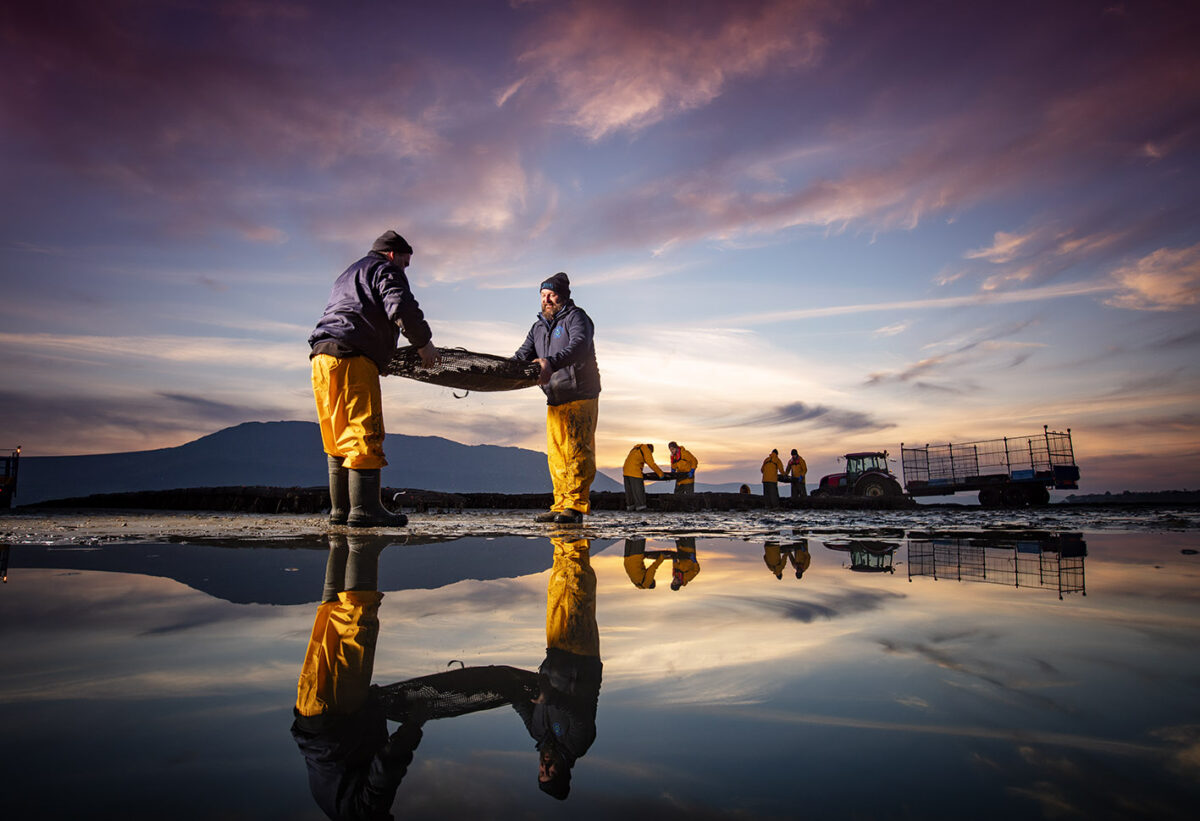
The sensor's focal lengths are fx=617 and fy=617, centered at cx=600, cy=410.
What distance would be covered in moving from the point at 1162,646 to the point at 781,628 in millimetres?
700

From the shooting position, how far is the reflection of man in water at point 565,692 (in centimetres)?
65

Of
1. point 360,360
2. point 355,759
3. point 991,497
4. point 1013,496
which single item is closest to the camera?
point 355,759

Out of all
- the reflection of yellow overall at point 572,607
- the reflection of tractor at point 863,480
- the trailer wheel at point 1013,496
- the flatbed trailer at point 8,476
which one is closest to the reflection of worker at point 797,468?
the reflection of tractor at point 863,480

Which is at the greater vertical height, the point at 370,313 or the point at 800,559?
the point at 370,313

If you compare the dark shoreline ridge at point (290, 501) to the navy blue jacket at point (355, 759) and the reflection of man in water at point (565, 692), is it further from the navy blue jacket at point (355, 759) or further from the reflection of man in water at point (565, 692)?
the navy blue jacket at point (355, 759)

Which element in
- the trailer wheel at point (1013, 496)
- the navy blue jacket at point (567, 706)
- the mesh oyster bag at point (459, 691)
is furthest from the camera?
the trailer wheel at point (1013, 496)

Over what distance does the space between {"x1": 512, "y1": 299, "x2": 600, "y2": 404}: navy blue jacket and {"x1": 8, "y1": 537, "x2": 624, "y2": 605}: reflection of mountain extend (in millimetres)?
2184

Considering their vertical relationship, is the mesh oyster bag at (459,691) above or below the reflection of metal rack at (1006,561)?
above

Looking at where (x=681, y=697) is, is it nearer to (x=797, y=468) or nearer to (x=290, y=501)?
(x=290, y=501)

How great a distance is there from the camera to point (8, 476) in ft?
56.4

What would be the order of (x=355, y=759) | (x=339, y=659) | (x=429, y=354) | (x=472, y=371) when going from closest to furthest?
(x=355, y=759) < (x=339, y=659) < (x=429, y=354) < (x=472, y=371)

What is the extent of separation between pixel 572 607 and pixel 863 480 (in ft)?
68.7

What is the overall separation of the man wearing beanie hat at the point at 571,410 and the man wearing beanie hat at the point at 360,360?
1291 mm

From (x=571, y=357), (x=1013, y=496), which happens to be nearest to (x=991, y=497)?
(x=1013, y=496)
